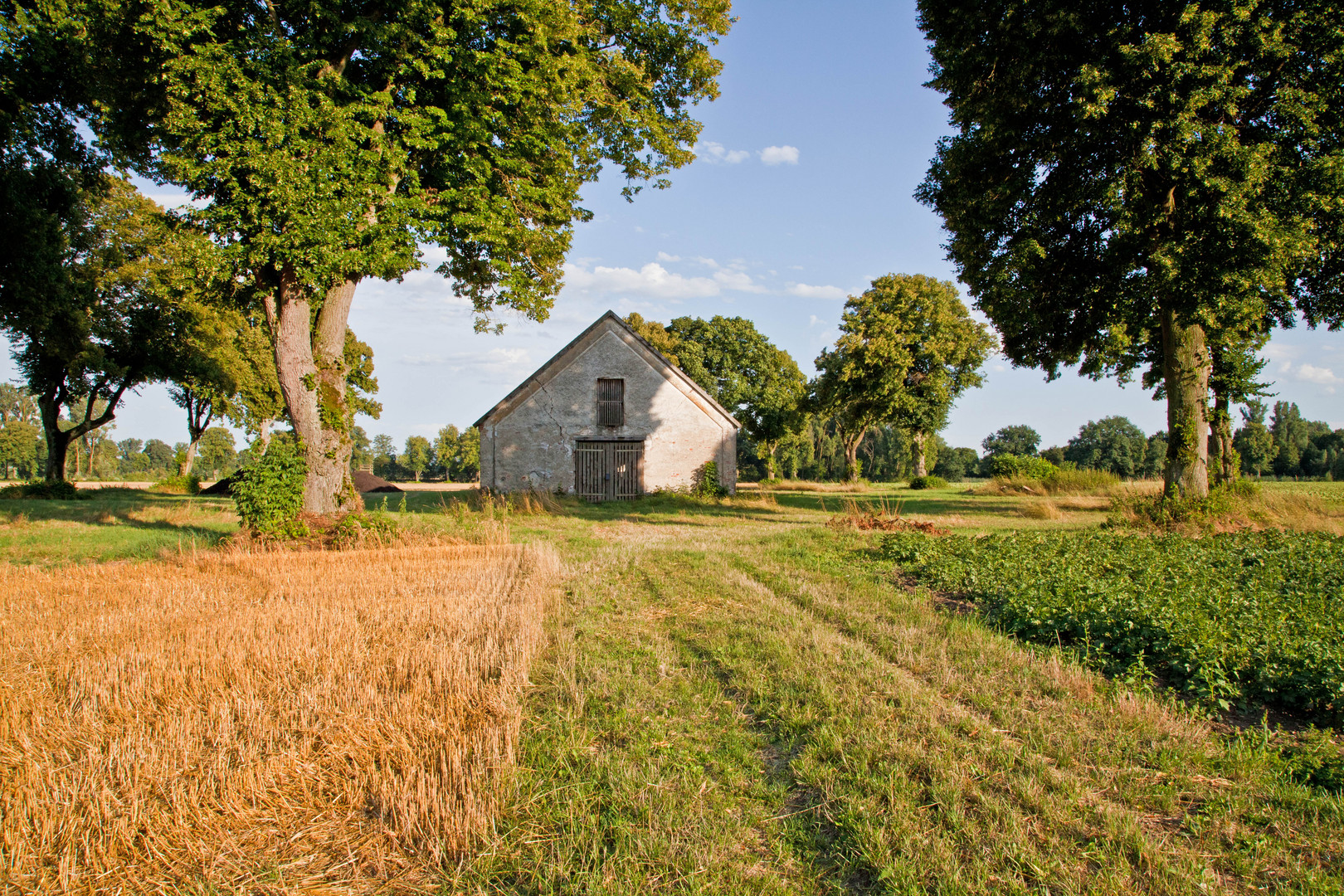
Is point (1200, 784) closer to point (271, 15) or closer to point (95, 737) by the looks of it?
point (95, 737)

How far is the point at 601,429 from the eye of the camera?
76.6 ft

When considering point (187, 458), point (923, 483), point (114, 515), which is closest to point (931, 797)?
point (114, 515)

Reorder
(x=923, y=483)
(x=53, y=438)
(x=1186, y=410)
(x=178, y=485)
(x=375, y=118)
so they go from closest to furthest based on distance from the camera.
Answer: (x=375, y=118) → (x=1186, y=410) → (x=53, y=438) → (x=178, y=485) → (x=923, y=483)

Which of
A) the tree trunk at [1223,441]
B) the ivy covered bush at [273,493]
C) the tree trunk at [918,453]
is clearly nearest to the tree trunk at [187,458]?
the ivy covered bush at [273,493]

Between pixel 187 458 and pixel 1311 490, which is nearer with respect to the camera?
pixel 1311 490

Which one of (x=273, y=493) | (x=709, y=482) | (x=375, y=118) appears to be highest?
(x=375, y=118)

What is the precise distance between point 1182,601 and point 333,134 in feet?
42.6

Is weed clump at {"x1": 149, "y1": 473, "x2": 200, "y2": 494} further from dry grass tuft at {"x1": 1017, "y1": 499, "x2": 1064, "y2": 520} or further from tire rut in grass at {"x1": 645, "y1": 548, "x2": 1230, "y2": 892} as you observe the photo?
dry grass tuft at {"x1": 1017, "y1": 499, "x2": 1064, "y2": 520}

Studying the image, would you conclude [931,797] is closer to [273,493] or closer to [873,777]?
[873,777]

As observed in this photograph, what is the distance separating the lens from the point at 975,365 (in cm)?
3850

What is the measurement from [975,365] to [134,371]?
4606cm

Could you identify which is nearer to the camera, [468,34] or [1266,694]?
[1266,694]

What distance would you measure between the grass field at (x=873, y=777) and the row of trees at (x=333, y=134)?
8486 mm

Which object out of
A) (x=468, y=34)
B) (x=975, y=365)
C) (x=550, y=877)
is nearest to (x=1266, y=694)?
(x=550, y=877)
